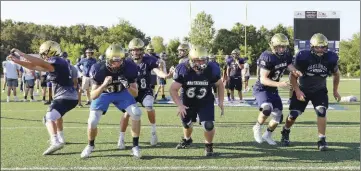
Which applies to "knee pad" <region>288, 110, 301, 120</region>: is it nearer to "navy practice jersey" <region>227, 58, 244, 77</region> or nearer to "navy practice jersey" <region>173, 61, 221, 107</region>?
"navy practice jersey" <region>173, 61, 221, 107</region>

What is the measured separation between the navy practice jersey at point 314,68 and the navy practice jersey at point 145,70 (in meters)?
2.44

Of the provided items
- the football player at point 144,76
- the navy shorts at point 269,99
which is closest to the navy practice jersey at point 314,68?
the navy shorts at point 269,99

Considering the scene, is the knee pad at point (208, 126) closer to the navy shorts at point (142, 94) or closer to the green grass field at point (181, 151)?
the green grass field at point (181, 151)

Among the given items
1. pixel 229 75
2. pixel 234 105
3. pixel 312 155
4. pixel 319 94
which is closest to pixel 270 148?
pixel 312 155

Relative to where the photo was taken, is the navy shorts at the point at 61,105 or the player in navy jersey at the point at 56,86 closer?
the player in navy jersey at the point at 56,86

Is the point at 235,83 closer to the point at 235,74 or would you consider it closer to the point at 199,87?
the point at 235,74

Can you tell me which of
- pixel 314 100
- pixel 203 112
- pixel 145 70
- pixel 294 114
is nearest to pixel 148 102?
pixel 145 70

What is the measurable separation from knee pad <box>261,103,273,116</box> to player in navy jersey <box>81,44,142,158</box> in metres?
2.22

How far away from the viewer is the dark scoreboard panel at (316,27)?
19625 millimetres

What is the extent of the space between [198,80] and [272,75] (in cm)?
154

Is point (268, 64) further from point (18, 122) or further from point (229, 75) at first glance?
point (229, 75)

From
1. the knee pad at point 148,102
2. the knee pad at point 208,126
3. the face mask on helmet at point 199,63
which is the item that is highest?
the face mask on helmet at point 199,63

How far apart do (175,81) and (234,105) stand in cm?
821

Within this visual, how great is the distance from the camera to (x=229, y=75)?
51.9 feet
